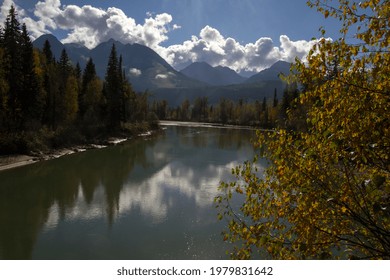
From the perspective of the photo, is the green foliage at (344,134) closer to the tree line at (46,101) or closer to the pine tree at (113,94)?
the tree line at (46,101)

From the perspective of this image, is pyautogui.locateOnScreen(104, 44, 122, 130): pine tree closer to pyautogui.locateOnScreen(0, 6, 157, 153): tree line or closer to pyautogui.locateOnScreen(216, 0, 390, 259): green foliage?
pyautogui.locateOnScreen(0, 6, 157, 153): tree line

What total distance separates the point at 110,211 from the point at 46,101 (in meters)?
41.9

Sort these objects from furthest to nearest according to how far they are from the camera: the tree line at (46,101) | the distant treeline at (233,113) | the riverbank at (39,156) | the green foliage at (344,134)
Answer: the distant treeline at (233,113)
the tree line at (46,101)
the riverbank at (39,156)
the green foliage at (344,134)

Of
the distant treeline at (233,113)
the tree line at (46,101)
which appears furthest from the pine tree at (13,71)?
the distant treeline at (233,113)

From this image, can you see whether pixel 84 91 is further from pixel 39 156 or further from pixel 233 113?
pixel 233 113

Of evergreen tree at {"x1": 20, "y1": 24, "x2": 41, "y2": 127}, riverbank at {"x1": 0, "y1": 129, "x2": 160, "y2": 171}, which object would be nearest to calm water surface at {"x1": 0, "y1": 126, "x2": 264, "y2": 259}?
riverbank at {"x1": 0, "y1": 129, "x2": 160, "y2": 171}

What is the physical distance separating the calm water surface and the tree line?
27.1 feet

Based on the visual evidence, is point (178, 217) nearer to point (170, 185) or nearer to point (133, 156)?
point (170, 185)

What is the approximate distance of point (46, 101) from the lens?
58.2 m

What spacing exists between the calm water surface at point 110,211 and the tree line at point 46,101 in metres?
8.26

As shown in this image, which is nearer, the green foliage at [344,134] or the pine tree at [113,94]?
the green foliage at [344,134]

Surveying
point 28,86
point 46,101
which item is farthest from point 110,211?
point 46,101

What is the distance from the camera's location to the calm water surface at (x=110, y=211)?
1775 centimetres
